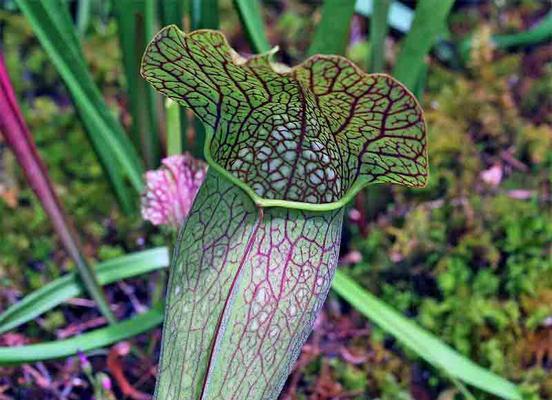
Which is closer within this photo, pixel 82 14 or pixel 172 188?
pixel 172 188

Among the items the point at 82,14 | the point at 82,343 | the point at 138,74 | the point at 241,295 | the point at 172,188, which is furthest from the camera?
the point at 82,14

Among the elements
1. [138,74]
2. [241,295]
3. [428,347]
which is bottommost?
[428,347]

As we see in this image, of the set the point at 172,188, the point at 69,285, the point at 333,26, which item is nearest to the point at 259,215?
the point at 172,188

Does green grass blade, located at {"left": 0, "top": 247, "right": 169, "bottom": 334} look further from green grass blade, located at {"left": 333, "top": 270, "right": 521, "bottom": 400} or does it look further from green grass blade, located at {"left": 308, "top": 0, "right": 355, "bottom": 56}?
green grass blade, located at {"left": 308, "top": 0, "right": 355, "bottom": 56}

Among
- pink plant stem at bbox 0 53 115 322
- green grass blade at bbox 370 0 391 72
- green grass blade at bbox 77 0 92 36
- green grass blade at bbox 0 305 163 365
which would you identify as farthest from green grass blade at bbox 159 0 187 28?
green grass blade at bbox 77 0 92 36

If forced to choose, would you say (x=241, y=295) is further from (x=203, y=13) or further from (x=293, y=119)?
(x=203, y=13)

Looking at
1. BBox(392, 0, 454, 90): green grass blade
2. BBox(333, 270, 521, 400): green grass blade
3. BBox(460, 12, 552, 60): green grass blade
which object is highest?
BBox(392, 0, 454, 90): green grass blade
